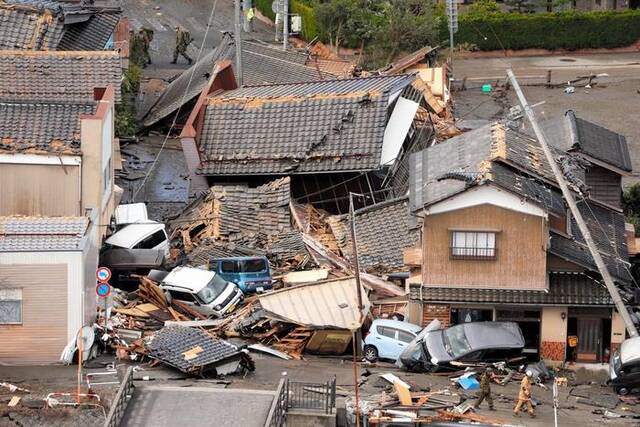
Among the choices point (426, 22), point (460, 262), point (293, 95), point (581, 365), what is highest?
point (426, 22)

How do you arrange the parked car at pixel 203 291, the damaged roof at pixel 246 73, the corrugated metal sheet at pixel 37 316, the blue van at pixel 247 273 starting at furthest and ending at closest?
the damaged roof at pixel 246 73 < the blue van at pixel 247 273 < the parked car at pixel 203 291 < the corrugated metal sheet at pixel 37 316

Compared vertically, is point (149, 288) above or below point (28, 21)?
below

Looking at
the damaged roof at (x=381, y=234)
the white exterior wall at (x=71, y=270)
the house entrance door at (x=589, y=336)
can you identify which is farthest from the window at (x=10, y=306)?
the house entrance door at (x=589, y=336)

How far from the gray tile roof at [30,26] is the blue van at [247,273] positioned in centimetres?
1029

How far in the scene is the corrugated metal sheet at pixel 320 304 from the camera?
33469mm

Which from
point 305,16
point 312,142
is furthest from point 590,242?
point 305,16

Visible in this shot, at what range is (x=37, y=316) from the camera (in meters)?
31.3

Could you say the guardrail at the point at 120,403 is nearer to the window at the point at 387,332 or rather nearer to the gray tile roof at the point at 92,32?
the window at the point at 387,332

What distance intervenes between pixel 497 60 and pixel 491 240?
1251 inches

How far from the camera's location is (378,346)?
33.4 metres

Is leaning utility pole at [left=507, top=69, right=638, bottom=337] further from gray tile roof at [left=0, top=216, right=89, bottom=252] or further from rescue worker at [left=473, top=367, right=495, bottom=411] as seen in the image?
gray tile roof at [left=0, top=216, right=89, bottom=252]

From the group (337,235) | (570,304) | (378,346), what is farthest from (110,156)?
(570,304)

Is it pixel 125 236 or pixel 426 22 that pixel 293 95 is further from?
pixel 426 22

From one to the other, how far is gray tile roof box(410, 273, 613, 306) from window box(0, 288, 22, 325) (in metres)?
8.76
